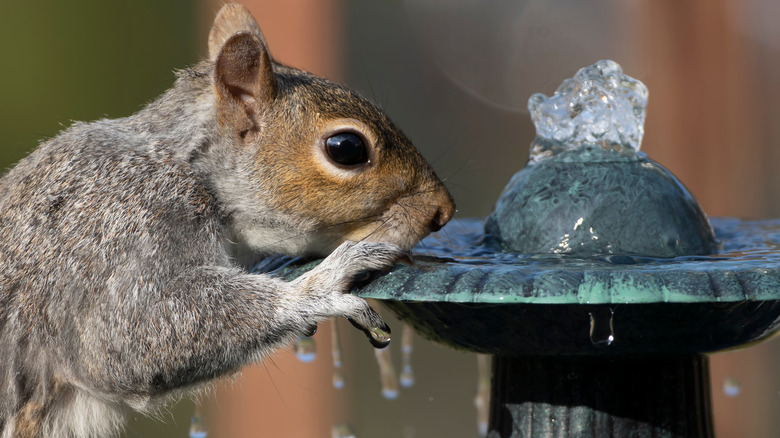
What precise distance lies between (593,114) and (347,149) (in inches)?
19.0

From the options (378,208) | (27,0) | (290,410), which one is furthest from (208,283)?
(27,0)

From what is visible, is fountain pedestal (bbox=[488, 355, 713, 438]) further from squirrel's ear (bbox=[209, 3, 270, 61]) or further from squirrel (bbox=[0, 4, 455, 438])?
squirrel's ear (bbox=[209, 3, 270, 61])

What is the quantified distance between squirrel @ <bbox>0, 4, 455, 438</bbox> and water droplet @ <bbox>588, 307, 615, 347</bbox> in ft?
0.94


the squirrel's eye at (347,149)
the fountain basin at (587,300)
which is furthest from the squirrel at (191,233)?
the fountain basin at (587,300)

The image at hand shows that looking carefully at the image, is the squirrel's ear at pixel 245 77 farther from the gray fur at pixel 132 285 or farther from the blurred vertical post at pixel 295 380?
the blurred vertical post at pixel 295 380

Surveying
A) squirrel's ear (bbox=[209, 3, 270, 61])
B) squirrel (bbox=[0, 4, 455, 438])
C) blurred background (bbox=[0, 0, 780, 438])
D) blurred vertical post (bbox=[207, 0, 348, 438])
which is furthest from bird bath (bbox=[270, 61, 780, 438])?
blurred vertical post (bbox=[207, 0, 348, 438])

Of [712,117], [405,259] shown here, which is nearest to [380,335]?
[405,259]

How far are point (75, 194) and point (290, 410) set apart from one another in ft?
3.76

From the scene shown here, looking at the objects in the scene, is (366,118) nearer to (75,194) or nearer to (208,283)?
(208,283)

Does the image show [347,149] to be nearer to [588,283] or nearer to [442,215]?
[442,215]

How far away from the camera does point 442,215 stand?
145 centimetres

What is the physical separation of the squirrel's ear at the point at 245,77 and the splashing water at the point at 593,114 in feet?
1.69

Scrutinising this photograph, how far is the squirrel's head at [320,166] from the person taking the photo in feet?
4.55

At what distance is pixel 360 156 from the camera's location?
1.39 meters
